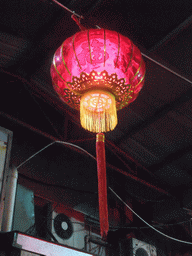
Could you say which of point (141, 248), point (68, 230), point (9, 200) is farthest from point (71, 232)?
point (9, 200)

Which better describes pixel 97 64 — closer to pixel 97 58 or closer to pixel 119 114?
pixel 97 58

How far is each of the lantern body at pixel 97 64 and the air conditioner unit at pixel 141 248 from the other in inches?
152

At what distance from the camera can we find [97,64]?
2221 mm

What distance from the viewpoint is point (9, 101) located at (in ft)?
15.4

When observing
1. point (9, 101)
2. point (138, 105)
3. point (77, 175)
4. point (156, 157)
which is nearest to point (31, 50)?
point (9, 101)

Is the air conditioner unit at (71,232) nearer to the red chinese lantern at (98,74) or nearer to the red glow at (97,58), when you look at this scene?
the red chinese lantern at (98,74)

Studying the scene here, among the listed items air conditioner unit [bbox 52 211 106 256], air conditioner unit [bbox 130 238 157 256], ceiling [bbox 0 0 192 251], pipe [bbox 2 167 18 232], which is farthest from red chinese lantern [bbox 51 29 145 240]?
air conditioner unit [bbox 130 238 157 256]

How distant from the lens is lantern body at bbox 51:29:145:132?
7.30 ft

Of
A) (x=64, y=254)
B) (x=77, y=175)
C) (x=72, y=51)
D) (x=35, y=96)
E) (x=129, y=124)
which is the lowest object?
(x=64, y=254)

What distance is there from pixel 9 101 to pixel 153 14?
8.18ft

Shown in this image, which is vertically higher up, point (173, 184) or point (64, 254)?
point (173, 184)

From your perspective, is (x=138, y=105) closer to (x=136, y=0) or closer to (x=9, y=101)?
(x=136, y=0)

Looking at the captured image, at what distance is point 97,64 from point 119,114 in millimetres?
2597

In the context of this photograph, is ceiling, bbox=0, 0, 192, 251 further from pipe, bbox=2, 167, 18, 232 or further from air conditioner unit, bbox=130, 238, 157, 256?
pipe, bbox=2, 167, 18, 232
